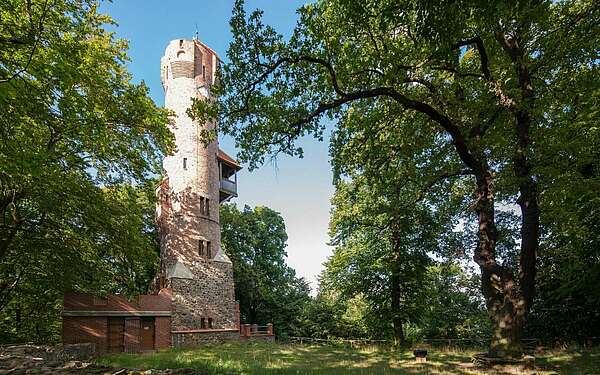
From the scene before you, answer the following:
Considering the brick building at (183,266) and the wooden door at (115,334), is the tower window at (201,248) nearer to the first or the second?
the brick building at (183,266)

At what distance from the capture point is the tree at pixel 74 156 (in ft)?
33.2

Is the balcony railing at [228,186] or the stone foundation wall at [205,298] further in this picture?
the balcony railing at [228,186]

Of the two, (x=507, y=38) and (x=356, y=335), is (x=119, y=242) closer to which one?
(x=507, y=38)

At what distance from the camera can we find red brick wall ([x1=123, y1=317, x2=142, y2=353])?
21.4 metres

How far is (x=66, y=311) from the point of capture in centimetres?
1984

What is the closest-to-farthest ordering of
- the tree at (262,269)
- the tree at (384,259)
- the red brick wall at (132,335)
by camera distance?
the tree at (384,259) < the red brick wall at (132,335) < the tree at (262,269)

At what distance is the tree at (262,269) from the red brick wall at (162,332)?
9778 millimetres

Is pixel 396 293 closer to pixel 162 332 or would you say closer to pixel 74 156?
pixel 162 332

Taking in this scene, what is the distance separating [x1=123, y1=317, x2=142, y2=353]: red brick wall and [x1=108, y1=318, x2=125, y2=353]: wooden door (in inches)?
8.2

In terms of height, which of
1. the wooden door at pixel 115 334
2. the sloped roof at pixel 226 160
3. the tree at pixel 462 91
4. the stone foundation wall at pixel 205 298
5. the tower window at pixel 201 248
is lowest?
the wooden door at pixel 115 334

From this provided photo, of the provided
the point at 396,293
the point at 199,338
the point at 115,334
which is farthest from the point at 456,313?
the point at 115,334

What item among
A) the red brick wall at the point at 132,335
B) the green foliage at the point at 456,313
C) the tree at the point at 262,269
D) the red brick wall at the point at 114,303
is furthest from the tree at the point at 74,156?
the green foliage at the point at 456,313

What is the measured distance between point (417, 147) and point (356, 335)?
75.7 ft

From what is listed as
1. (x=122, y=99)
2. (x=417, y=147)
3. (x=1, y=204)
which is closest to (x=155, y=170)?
(x=122, y=99)
